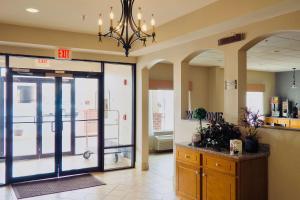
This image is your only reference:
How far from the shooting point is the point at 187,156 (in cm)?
411

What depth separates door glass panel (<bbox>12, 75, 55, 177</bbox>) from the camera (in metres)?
5.28

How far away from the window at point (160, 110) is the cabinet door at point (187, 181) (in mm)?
4281

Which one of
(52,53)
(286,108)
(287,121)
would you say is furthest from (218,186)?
(286,108)

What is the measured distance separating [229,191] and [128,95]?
12.0 feet

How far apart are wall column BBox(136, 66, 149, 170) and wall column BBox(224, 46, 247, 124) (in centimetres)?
267

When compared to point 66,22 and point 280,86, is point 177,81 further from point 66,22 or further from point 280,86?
point 280,86

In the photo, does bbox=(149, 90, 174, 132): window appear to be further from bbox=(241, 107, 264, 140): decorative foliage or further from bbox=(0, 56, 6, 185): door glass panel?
bbox=(241, 107, 264, 140): decorative foliage

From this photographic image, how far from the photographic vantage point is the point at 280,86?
10430 mm

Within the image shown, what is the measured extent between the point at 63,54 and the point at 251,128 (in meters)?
3.79

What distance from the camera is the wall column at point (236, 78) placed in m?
3.76

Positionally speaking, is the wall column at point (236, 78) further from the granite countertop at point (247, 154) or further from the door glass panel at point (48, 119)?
the door glass panel at point (48, 119)

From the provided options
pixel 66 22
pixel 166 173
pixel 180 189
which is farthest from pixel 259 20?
pixel 166 173

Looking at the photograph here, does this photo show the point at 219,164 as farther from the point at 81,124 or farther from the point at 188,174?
the point at 81,124

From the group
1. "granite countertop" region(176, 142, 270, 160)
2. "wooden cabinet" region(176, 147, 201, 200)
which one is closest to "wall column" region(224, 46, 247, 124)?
"granite countertop" region(176, 142, 270, 160)
